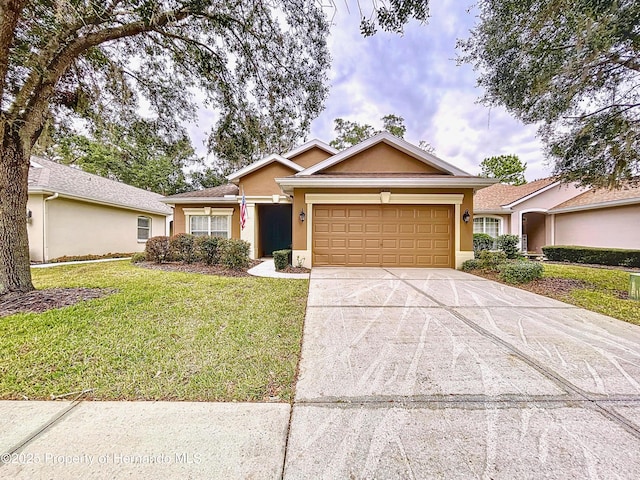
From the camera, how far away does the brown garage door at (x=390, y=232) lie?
1020 cm

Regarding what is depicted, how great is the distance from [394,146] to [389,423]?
34.7 feet

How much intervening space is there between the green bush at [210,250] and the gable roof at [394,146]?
13.7ft

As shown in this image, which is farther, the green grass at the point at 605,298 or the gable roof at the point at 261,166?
the gable roof at the point at 261,166

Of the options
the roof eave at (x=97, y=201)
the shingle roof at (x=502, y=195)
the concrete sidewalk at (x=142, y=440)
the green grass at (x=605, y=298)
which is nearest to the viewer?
the concrete sidewalk at (x=142, y=440)

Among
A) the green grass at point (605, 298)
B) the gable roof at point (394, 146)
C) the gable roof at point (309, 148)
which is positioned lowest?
the green grass at point (605, 298)

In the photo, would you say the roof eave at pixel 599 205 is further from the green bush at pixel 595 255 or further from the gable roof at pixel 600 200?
the green bush at pixel 595 255

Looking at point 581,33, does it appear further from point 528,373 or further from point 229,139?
point 229,139

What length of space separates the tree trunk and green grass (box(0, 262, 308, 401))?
170 centimetres

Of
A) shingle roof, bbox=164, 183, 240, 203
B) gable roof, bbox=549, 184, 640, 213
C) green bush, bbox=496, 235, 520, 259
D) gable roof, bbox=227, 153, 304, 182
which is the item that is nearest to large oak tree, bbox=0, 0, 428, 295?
gable roof, bbox=227, 153, 304, 182

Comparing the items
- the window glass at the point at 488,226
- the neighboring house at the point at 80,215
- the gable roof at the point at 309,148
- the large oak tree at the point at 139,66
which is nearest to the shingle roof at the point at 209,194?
the neighboring house at the point at 80,215

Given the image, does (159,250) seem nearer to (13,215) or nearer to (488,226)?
(13,215)

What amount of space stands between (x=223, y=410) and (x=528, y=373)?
3.16 meters

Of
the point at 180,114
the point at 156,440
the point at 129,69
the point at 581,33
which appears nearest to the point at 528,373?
the point at 156,440

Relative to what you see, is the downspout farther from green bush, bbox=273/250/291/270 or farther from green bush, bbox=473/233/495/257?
green bush, bbox=473/233/495/257
